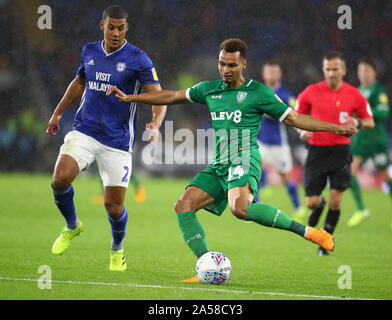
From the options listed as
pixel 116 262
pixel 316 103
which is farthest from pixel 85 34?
pixel 116 262

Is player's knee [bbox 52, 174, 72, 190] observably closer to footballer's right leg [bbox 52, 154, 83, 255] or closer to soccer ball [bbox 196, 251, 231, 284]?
footballer's right leg [bbox 52, 154, 83, 255]

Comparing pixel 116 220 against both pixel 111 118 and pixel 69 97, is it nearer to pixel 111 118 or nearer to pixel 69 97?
pixel 111 118

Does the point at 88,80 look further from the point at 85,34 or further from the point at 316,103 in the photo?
the point at 85,34

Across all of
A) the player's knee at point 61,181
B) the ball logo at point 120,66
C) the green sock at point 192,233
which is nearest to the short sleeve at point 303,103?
the ball logo at point 120,66

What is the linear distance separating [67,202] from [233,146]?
5.64 feet

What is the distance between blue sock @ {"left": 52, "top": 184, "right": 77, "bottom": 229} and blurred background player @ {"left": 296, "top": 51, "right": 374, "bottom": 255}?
119 inches

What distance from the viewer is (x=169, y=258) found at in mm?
7719

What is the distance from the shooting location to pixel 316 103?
852 centimetres
